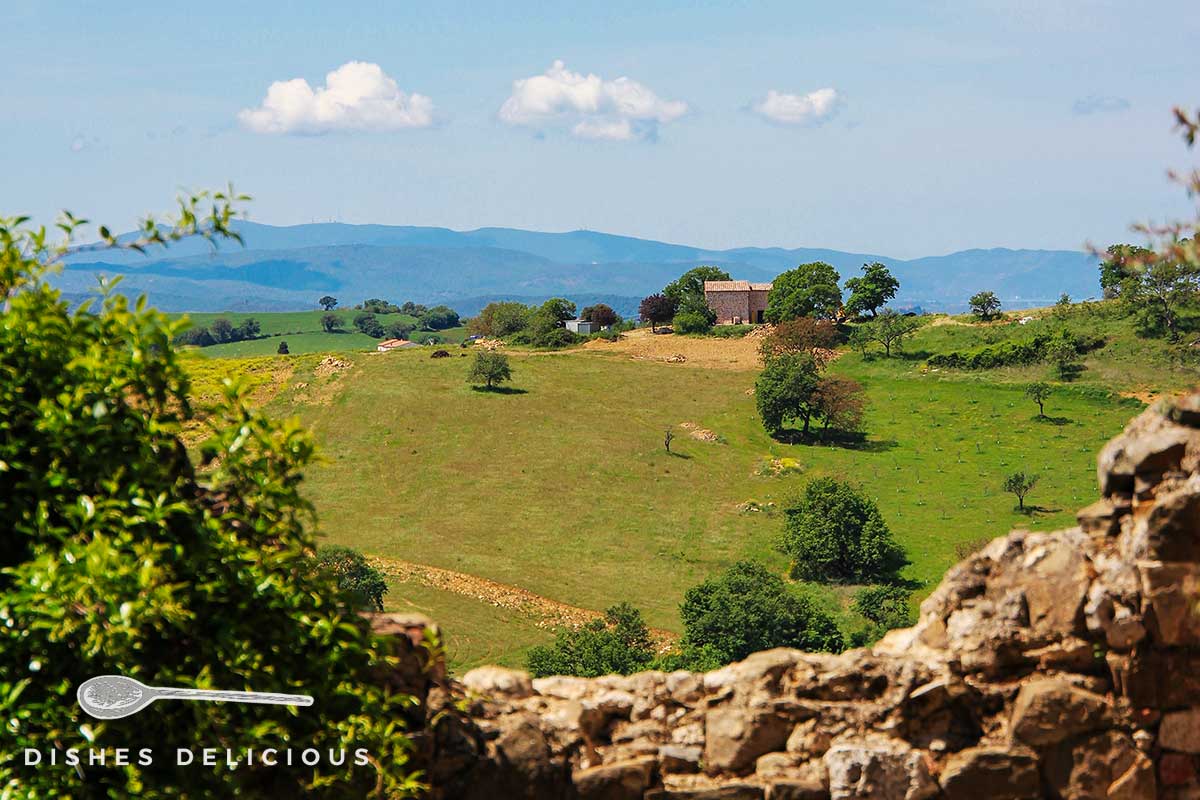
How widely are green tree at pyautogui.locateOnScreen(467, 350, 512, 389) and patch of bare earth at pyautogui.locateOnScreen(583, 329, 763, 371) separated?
18.0 m

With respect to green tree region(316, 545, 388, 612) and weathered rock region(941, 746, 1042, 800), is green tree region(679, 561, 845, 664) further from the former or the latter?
weathered rock region(941, 746, 1042, 800)

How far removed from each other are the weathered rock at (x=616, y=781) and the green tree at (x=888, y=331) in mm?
114291

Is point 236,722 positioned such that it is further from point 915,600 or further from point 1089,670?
point 915,600

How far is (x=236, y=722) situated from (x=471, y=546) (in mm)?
64558

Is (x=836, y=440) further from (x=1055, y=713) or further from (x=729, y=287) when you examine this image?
(x=1055, y=713)

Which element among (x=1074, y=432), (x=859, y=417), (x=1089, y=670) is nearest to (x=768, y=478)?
(x=859, y=417)

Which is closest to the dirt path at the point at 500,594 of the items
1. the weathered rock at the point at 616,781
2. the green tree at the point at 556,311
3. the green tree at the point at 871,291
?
the weathered rock at the point at 616,781

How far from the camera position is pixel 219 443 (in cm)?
839

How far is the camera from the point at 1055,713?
10242 mm

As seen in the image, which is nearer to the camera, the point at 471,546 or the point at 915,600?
the point at 915,600

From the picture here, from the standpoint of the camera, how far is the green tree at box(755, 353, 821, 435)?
3868 inches

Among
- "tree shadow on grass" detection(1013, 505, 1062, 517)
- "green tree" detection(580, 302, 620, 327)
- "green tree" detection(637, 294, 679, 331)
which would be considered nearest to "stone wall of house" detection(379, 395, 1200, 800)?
"tree shadow on grass" detection(1013, 505, 1062, 517)

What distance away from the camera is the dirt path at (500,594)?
57.6 meters

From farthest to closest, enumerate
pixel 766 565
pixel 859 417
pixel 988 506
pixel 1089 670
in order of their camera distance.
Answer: pixel 859 417
pixel 988 506
pixel 766 565
pixel 1089 670
